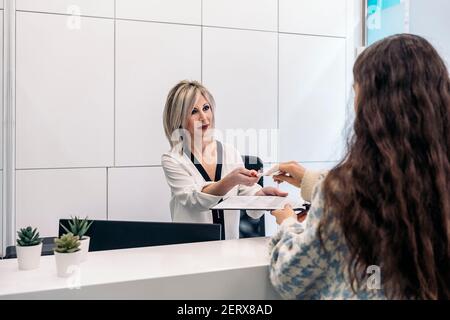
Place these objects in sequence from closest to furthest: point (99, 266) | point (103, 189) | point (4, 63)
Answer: point (99, 266) < point (4, 63) < point (103, 189)

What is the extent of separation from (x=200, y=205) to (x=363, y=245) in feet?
3.63

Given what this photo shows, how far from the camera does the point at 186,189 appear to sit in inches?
74.0

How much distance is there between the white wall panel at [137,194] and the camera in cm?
263

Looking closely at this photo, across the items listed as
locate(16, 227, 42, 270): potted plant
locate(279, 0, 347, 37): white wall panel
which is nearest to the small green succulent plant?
locate(16, 227, 42, 270): potted plant

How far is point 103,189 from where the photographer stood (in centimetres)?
260

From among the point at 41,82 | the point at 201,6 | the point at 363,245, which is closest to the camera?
the point at 363,245

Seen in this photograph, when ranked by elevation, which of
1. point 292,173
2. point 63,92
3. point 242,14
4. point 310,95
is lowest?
point 292,173

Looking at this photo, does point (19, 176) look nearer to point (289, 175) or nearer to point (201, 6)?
point (201, 6)

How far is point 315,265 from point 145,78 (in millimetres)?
2146

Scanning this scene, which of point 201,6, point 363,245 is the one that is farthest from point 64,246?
point 201,6

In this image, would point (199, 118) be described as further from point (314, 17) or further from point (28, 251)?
point (314, 17)

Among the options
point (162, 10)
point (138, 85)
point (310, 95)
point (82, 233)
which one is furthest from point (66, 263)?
point (310, 95)

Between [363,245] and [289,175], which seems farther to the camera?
[289,175]

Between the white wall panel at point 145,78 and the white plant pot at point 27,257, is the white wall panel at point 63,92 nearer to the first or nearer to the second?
the white wall panel at point 145,78
